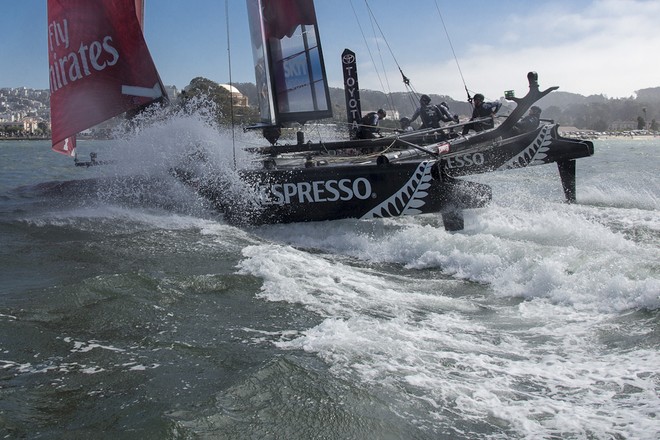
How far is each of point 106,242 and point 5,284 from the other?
1674 mm

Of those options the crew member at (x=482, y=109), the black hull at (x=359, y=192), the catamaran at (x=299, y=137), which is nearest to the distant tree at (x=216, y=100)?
the catamaran at (x=299, y=137)

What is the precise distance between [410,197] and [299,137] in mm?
2931

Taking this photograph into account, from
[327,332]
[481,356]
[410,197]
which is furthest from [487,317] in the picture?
[410,197]

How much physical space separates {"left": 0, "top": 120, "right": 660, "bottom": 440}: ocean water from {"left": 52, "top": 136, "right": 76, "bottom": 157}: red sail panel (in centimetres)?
209

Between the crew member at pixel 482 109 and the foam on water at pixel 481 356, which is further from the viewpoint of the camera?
the crew member at pixel 482 109

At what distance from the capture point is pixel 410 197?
7.19m

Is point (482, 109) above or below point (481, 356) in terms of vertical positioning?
above

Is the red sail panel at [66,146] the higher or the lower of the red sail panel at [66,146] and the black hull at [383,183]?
the higher

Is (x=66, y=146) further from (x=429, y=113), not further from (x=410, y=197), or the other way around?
(x=429, y=113)

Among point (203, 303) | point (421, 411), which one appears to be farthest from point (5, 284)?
point (421, 411)

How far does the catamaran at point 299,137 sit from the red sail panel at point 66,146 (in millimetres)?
34

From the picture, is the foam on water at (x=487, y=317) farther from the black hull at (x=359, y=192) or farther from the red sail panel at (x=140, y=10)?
the red sail panel at (x=140, y=10)

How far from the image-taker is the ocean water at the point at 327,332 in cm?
254

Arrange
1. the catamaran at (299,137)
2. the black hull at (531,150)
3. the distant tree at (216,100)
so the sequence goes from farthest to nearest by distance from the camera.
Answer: the distant tree at (216,100) < the black hull at (531,150) < the catamaran at (299,137)
